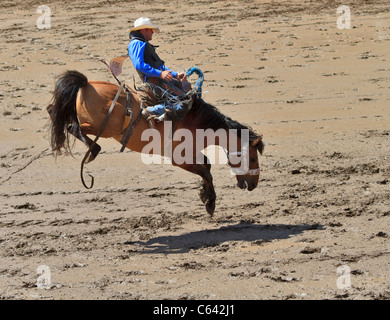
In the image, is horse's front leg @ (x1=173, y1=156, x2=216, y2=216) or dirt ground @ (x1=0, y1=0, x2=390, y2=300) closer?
dirt ground @ (x1=0, y1=0, x2=390, y2=300)

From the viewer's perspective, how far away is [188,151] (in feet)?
23.5

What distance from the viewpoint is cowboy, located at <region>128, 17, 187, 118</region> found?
681cm

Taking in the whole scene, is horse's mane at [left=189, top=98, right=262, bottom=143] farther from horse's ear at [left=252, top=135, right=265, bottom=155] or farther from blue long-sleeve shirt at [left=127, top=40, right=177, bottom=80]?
blue long-sleeve shirt at [left=127, top=40, right=177, bottom=80]

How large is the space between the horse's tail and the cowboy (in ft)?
1.83

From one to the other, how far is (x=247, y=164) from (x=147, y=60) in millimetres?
1499

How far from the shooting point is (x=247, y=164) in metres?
7.33

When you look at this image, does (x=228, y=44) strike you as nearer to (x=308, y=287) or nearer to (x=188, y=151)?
(x=188, y=151)

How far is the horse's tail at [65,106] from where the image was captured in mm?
6664

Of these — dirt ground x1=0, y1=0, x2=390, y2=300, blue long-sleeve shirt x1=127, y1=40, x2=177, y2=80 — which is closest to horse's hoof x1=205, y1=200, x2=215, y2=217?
dirt ground x1=0, y1=0, x2=390, y2=300

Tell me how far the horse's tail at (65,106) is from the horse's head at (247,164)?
5.55 ft

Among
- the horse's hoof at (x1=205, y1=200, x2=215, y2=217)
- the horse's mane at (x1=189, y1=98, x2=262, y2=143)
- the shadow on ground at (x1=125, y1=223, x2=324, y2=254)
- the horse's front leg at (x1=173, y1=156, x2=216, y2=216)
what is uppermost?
the horse's mane at (x1=189, y1=98, x2=262, y2=143)

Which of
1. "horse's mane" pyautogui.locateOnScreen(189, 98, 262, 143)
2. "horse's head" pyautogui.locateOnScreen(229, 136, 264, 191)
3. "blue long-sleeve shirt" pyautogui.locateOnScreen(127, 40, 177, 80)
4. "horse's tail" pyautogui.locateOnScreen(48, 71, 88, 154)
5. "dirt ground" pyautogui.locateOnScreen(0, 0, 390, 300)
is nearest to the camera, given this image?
"dirt ground" pyautogui.locateOnScreen(0, 0, 390, 300)

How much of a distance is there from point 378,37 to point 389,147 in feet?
17.0

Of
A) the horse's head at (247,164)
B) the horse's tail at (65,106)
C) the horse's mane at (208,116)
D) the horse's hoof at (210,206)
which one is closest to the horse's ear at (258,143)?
the horse's head at (247,164)
